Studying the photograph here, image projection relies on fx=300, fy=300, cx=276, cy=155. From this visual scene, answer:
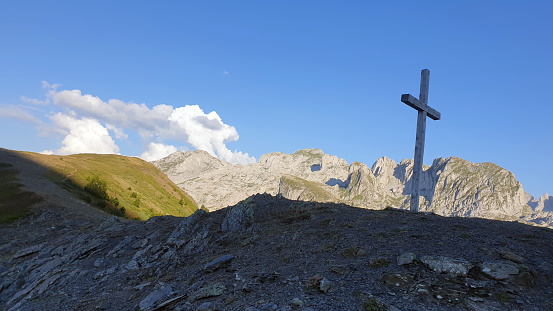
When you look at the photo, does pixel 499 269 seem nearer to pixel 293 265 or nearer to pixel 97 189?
pixel 293 265

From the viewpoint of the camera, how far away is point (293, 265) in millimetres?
13133

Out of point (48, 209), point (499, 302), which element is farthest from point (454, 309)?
point (48, 209)

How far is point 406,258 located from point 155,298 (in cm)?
1080

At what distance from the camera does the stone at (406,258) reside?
454 inches

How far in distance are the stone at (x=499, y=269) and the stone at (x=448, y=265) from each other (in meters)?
0.45

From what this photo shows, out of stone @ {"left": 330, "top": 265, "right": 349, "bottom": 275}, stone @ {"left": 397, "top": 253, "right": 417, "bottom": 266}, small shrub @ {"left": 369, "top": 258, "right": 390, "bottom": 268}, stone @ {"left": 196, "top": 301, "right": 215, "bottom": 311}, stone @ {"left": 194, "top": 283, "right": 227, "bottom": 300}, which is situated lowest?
stone @ {"left": 196, "top": 301, "right": 215, "bottom": 311}

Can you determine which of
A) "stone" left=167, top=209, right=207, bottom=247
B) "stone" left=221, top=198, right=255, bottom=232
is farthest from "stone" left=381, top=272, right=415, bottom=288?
"stone" left=167, top=209, right=207, bottom=247

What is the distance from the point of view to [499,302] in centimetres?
905

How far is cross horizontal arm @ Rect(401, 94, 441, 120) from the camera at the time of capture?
19.6m

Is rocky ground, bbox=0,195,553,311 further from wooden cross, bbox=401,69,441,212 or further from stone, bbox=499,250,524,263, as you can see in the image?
wooden cross, bbox=401,69,441,212

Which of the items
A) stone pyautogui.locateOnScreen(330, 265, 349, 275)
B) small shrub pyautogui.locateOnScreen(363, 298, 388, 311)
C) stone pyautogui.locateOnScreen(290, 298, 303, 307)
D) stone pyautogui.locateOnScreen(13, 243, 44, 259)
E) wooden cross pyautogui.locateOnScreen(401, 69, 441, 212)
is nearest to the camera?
small shrub pyautogui.locateOnScreen(363, 298, 388, 311)

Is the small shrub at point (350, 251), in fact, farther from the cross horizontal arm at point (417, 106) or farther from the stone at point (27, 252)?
the stone at point (27, 252)

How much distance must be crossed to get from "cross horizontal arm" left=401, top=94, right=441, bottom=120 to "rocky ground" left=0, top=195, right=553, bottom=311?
24.7ft

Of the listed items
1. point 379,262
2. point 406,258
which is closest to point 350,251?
point 379,262
